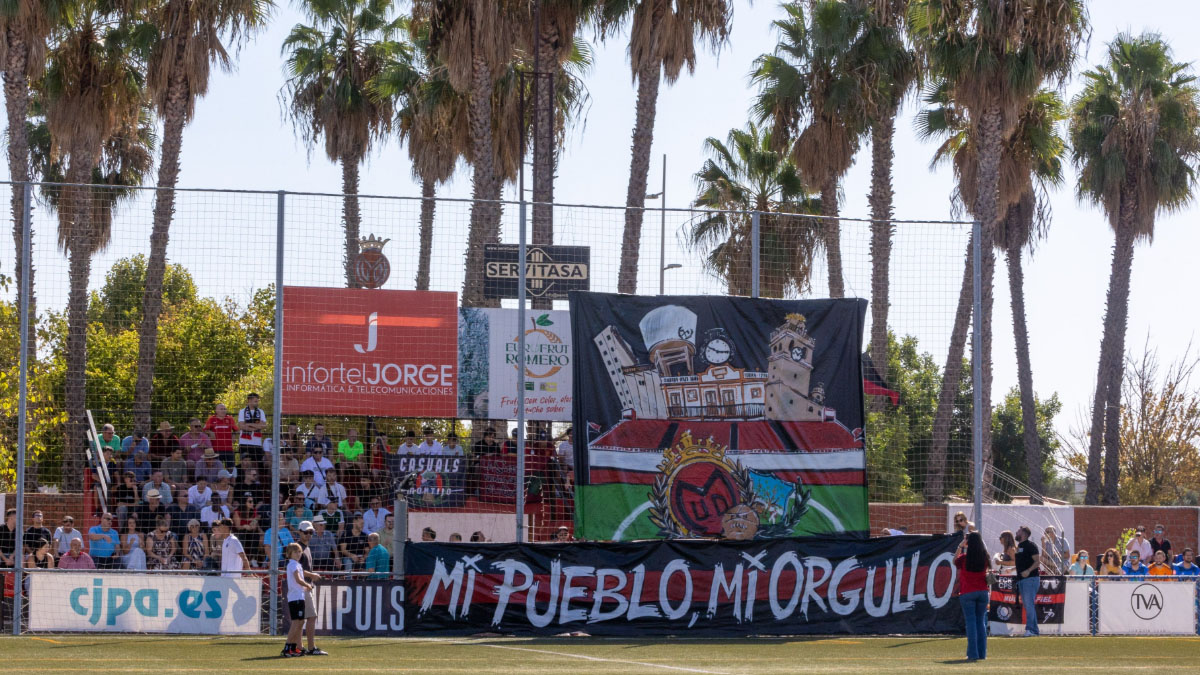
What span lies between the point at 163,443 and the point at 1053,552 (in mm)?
16903

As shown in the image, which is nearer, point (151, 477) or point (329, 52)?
point (151, 477)

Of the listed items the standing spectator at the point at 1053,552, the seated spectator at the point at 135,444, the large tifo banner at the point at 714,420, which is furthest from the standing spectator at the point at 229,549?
the standing spectator at the point at 1053,552

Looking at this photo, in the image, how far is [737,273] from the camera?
21.5 metres

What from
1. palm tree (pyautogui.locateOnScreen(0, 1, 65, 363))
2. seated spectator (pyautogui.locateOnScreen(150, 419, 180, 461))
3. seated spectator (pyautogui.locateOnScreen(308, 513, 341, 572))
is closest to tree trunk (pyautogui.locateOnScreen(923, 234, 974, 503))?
seated spectator (pyautogui.locateOnScreen(308, 513, 341, 572))

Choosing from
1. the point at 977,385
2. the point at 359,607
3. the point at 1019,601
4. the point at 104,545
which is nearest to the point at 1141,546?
the point at 1019,601

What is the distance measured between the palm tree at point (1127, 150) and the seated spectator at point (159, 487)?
1100 inches

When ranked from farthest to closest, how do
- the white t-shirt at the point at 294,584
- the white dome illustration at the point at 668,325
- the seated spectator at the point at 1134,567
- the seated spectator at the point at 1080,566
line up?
the seated spectator at the point at 1134,567
the seated spectator at the point at 1080,566
the white dome illustration at the point at 668,325
the white t-shirt at the point at 294,584

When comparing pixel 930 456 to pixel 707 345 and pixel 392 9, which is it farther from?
pixel 392 9

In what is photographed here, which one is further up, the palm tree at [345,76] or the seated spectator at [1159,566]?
the palm tree at [345,76]

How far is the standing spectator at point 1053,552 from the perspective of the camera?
2580 centimetres

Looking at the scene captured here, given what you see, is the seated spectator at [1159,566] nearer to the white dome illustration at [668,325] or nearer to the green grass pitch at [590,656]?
the green grass pitch at [590,656]

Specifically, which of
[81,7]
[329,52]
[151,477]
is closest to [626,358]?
[151,477]

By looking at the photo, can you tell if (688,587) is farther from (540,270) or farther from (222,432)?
(222,432)

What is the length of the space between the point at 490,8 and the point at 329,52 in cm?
1005
